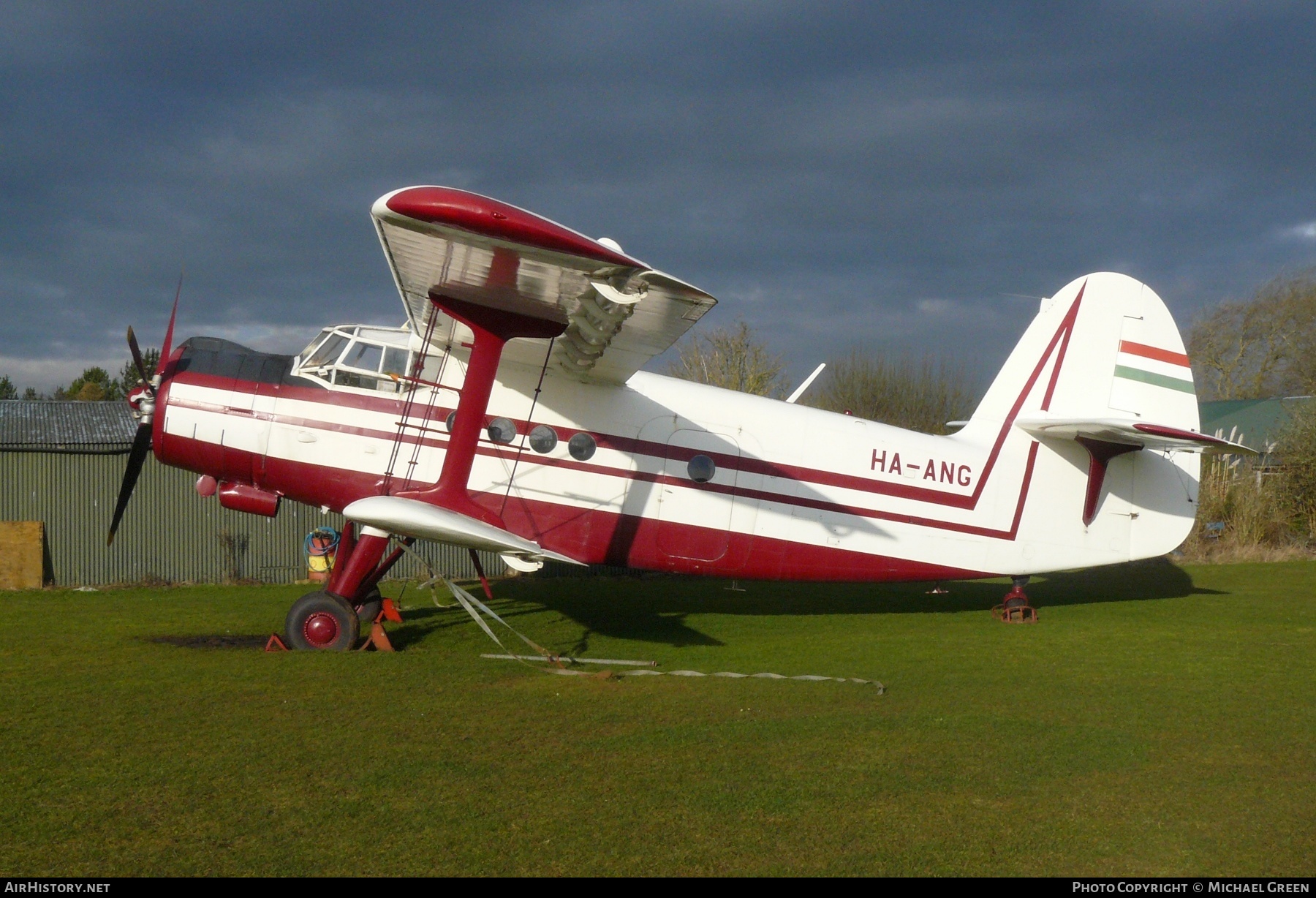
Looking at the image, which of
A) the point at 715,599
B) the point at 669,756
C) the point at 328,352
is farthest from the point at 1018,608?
the point at 328,352

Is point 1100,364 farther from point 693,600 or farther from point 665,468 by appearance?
point 693,600

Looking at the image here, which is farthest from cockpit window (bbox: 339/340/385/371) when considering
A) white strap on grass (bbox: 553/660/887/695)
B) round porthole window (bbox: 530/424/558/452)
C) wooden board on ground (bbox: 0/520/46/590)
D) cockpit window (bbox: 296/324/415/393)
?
wooden board on ground (bbox: 0/520/46/590)

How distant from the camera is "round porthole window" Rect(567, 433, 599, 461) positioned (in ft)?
33.7

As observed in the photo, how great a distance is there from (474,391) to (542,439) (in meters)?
1.36

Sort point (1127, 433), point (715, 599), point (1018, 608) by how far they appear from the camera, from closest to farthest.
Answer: point (1127, 433) → point (1018, 608) → point (715, 599)

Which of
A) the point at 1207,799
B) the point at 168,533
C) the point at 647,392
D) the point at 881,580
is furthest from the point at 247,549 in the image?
the point at 1207,799

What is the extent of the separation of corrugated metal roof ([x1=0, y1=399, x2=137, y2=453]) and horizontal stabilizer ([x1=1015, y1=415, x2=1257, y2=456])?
1639 cm

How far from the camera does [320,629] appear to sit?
370 inches

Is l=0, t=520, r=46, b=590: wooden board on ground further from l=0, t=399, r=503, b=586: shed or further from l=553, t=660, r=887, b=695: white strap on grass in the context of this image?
l=553, t=660, r=887, b=695: white strap on grass

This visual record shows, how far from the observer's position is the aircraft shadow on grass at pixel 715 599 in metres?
11.6

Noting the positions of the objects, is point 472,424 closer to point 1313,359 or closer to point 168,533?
point 168,533

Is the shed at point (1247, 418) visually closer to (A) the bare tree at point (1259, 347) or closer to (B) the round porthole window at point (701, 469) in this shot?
(A) the bare tree at point (1259, 347)

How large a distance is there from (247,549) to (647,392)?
11717 mm

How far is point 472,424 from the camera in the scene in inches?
356
